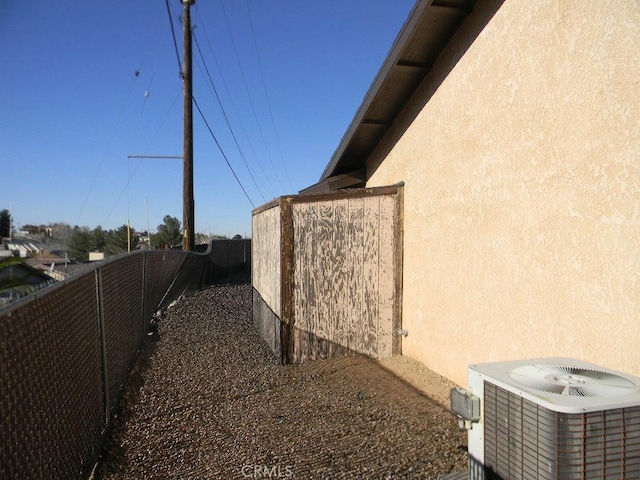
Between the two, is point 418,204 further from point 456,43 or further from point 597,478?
point 597,478

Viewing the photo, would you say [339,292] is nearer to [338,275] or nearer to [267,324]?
[338,275]

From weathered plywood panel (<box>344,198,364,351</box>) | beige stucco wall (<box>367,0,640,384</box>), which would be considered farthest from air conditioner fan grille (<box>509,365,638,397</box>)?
weathered plywood panel (<box>344,198,364,351</box>)

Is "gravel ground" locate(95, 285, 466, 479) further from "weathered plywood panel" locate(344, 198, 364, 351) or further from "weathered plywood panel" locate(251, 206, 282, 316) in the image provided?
"weathered plywood panel" locate(251, 206, 282, 316)

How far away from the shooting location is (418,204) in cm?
679

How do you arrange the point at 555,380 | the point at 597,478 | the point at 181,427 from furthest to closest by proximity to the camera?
the point at 181,427
the point at 555,380
the point at 597,478

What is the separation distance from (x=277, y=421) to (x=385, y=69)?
4.53 m

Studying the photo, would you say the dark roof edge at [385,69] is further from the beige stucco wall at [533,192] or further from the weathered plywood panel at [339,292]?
the weathered plywood panel at [339,292]

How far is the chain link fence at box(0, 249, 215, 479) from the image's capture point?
2.62 metres

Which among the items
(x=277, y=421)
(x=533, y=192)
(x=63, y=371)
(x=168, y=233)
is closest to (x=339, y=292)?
(x=277, y=421)

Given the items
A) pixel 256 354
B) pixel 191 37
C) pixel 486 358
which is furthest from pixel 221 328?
pixel 191 37

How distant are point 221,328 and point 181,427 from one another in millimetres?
5064

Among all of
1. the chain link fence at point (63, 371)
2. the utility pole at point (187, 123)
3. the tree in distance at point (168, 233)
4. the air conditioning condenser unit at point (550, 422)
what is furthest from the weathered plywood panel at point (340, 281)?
the tree in distance at point (168, 233)

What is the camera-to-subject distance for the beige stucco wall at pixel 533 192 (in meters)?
3.41

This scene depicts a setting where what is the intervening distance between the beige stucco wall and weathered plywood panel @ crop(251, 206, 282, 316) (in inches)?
80.8
